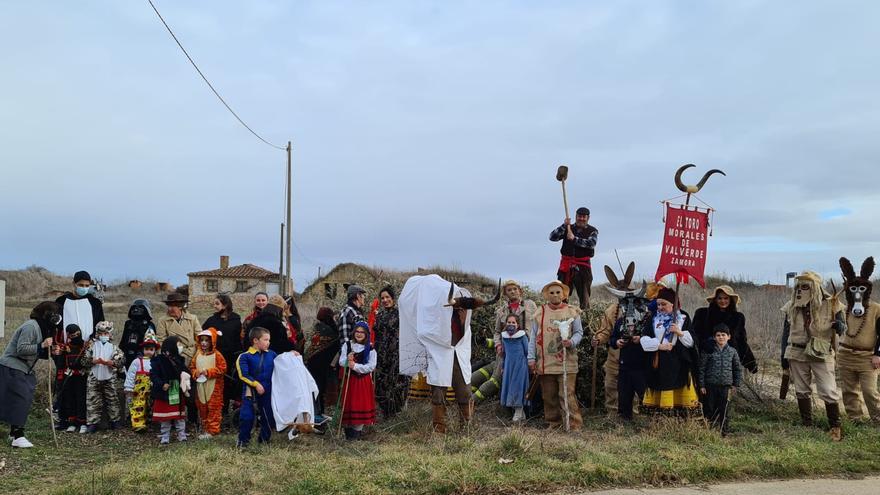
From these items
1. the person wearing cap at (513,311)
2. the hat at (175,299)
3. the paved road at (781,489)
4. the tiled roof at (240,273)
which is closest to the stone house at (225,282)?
the tiled roof at (240,273)

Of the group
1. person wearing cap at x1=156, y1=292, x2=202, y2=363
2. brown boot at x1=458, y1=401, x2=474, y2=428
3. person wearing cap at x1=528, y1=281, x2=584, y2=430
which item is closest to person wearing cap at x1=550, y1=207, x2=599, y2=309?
person wearing cap at x1=528, y1=281, x2=584, y2=430

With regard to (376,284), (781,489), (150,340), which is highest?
(376,284)

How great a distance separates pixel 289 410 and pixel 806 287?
21.7ft

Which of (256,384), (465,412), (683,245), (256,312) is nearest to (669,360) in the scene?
(683,245)

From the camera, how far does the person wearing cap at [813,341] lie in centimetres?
871

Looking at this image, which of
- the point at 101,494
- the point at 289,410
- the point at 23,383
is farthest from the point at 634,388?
the point at 23,383

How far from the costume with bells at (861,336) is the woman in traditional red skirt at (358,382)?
6126 millimetres

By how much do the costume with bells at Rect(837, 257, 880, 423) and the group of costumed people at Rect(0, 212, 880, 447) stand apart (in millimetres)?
17

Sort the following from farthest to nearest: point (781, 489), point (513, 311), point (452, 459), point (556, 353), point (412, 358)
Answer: point (513, 311) → point (556, 353) → point (412, 358) → point (452, 459) → point (781, 489)

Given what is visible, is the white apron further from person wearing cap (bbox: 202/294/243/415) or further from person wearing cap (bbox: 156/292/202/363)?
person wearing cap (bbox: 156/292/202/363)

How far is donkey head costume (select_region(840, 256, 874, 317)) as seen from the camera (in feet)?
29.3

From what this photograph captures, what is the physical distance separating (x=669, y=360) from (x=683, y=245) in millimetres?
1568

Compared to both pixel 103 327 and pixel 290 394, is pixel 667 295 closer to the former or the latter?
pixel 290 394

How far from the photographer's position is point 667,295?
28.5 feet
